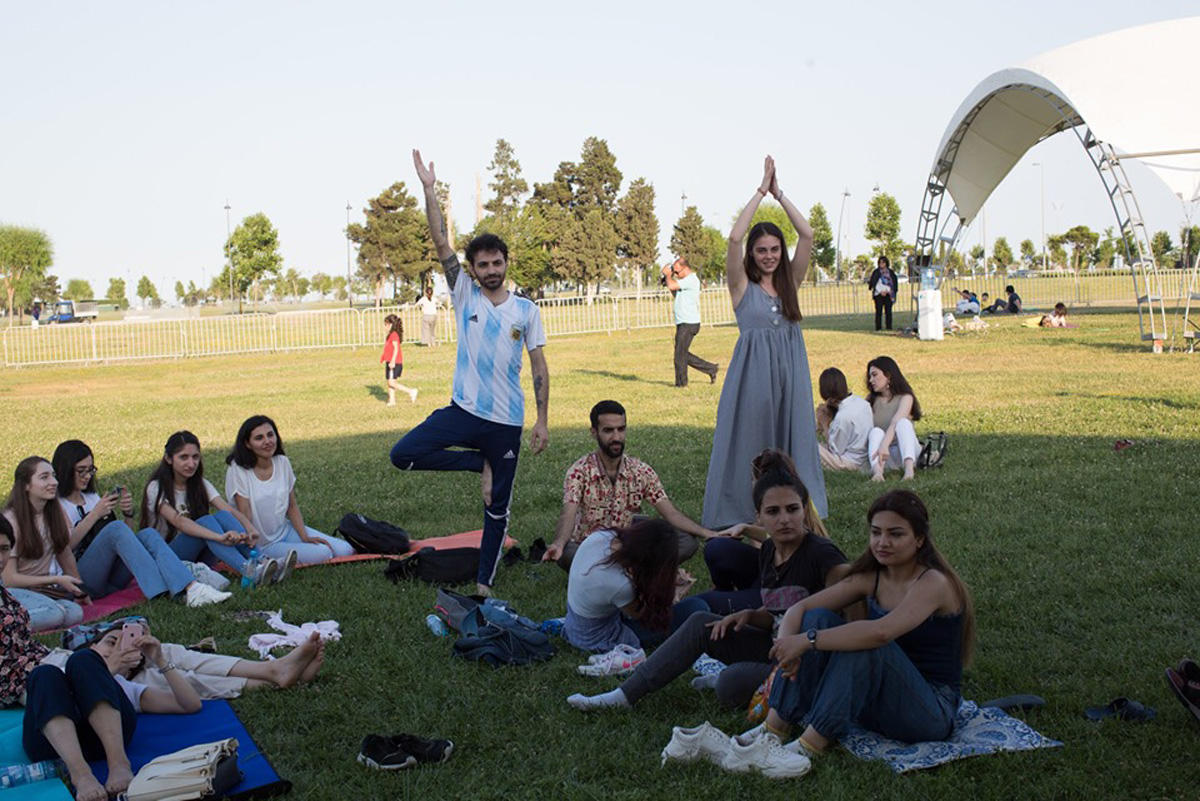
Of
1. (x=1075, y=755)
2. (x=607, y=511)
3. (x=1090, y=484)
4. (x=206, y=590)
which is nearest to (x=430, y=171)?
(x=607, y=511)

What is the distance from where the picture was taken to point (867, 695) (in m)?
4.20

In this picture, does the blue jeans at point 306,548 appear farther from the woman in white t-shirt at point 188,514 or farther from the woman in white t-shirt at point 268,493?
the woman in white t-shirt at point 188,514

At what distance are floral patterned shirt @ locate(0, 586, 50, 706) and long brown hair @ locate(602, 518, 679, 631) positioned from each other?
8.43 feet

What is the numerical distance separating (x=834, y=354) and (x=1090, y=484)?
14762 millimetres

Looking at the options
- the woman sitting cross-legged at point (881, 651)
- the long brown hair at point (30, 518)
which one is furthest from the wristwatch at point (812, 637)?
the long brown hair at point (30, 518)

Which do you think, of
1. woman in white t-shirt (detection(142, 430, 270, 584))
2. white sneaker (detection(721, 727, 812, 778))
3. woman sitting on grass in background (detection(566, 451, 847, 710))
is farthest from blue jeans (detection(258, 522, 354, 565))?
white sneaker (detection(721, 727, 812, 778))

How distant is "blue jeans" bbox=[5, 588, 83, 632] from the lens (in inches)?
255

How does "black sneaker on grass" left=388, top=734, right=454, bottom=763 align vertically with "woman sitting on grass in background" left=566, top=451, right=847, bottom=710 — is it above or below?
below

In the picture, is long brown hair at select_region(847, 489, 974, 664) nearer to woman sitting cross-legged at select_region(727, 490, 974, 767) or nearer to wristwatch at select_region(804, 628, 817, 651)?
woman sitting cross-legged at select_region(727, 490, 974, 767)

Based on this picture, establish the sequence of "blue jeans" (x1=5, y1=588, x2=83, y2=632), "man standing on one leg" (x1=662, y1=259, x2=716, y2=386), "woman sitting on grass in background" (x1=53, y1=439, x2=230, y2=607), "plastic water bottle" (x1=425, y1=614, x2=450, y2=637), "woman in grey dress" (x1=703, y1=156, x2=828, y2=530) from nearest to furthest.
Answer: "plastic water bottle" (x1=425, y1=614, x2=450, y2=637), "blue jeans" (x1=5, y1=588, x2=83, y2=632), "woman in grey dress" (x1=703, y1=156, x2=828, y2=530), "woman sitting on grass in background" (x1=53, y1=439, x2=230, y2=607), "man standing on one leg" (x1=662, y1=259, x2=716, y2=386)

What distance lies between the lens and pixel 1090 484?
902cm

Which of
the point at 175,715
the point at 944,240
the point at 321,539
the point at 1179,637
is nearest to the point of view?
the point at 175,715

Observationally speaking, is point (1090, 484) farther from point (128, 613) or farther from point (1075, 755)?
point (128, 613)

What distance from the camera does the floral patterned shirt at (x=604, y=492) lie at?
6965 mm
